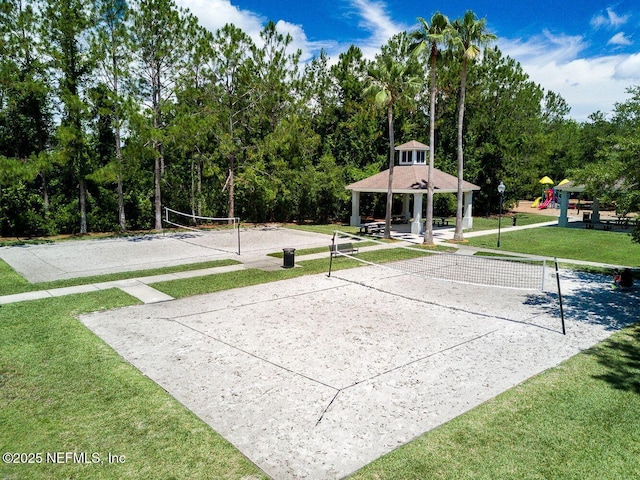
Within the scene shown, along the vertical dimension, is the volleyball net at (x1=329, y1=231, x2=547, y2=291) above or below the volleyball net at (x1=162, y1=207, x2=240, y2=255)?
below

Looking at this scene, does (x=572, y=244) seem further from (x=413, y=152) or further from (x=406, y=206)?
(x=406, y=206)

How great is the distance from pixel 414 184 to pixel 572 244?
31.2ft

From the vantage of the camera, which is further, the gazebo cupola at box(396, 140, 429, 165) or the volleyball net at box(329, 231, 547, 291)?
the gazebo cupola at box(396, 140, 429, 165)

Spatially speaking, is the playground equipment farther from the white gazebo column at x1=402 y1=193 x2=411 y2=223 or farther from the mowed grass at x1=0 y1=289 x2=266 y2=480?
the mowed grass at x1=0 y1=289 x2=266 y2=480

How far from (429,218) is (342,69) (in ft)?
71.0

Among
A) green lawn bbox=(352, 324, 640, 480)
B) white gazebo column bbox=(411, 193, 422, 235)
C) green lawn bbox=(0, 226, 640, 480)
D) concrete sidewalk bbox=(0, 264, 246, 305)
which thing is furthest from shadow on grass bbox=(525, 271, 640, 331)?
white gazebo column bbox=(411, 193, 422, 235)

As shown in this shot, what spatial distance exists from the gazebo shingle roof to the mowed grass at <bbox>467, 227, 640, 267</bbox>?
12.9ft

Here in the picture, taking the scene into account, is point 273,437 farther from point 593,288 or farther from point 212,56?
point 212,56

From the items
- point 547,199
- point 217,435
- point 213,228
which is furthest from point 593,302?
point 547,199

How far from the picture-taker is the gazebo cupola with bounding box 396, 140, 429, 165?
31087 mm

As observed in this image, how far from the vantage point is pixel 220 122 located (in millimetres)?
30781

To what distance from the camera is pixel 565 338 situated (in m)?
10.1

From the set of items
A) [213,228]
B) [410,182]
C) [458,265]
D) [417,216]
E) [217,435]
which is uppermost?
[410,182]

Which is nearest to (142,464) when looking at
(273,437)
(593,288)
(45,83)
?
(273,437)
